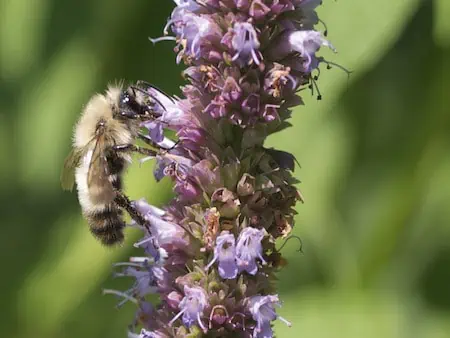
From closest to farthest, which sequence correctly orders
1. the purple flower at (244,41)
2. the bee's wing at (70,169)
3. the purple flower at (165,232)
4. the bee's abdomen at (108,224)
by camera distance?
the purple flower at (244,41), the purple flower at (165,232), the bee's abdomen at (108,224), the bee's wing at (70,169)

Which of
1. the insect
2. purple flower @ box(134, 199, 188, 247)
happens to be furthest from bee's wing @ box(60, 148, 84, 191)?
purple flower @ box(134, 199, 188, 247)

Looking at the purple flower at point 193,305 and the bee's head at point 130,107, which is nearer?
the purple flower at point 193,305

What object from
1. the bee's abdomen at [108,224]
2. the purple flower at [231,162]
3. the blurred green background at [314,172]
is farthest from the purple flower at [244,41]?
the blurred green background at [314,172]

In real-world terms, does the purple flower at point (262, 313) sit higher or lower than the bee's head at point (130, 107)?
lower

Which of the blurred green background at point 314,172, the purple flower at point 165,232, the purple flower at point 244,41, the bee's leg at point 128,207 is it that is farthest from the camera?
the blurred green background at point 314,172

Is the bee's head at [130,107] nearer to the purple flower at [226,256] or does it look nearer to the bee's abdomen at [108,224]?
the bee's abdomen at [108,224]

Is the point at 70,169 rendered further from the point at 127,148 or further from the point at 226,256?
the point at 226,256

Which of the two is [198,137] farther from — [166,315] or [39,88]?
[39,88]
